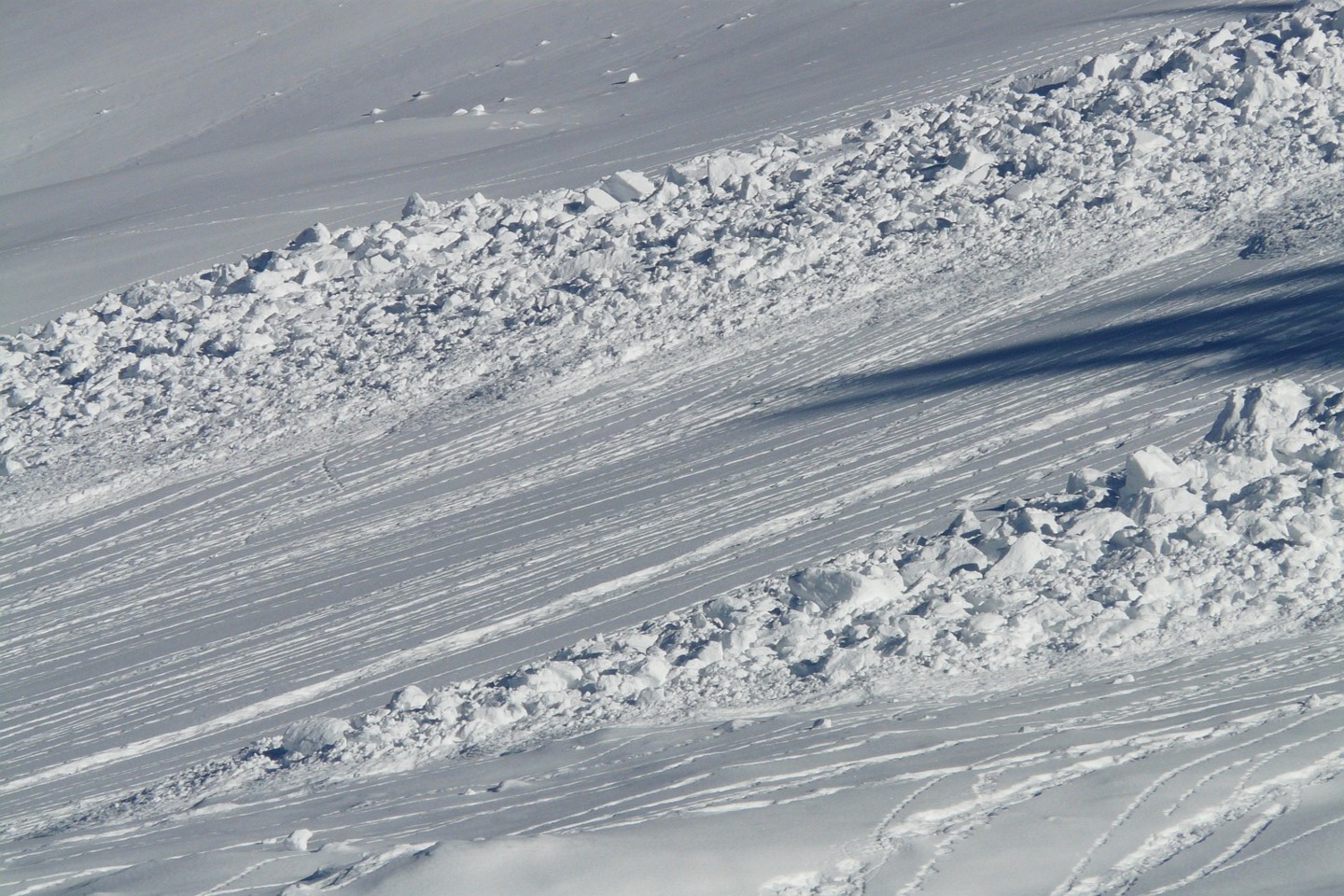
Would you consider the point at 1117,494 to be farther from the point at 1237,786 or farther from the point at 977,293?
the point at 977,293

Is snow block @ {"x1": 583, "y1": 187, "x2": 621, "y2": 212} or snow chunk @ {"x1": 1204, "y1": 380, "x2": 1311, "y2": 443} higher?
snow block @ {"x1": 583, "y1": 187, "x2": 621, "y2": 212}

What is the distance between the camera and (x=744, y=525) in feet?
20.5

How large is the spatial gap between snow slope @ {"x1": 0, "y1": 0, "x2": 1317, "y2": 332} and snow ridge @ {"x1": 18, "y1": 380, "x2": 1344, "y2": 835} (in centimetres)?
553

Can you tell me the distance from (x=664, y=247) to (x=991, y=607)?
420 centimetres

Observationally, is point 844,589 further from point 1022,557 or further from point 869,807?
point 869,807

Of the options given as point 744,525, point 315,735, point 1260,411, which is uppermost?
point 1260,411

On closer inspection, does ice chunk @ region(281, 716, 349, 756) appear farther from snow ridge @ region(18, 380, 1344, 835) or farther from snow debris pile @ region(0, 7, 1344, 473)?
snow debris pile @ region(0, 7, 1344, 473)

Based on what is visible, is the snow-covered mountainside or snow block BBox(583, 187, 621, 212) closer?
the snow-covered mountainside

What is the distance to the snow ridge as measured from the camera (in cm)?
497

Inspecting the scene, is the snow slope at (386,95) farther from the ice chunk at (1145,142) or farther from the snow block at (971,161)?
the ice chunk at (1145,142)

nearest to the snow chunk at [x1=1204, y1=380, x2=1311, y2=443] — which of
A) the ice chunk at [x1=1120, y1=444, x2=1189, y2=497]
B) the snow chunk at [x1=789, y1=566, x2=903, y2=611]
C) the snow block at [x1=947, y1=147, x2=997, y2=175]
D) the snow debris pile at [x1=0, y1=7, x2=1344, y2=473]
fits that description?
the ice chunk at [x1=1120, y1=444, x2=1189, y2=497]

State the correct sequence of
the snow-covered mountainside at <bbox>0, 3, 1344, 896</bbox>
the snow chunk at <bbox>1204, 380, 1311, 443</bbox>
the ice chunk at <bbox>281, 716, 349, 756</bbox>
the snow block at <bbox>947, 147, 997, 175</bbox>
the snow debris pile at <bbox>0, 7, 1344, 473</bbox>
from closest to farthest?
the snow-covered mountainside at <bbox>0, 3, 1344, 896</bbox> < the ice chunk at <bbox>281, 716, 349, 756</bbox> < the snow chunk at <bbox>1204, 380, 1311, 443</bbox> < the snow debris pile at <bbox>0, 7, 1344, 473</bbox> < the snow block at <bbox>947, 147, 997, 175</bbox>

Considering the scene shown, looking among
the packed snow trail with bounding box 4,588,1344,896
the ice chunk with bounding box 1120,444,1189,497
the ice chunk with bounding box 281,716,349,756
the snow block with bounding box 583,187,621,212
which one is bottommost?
the packed snow trail with bounding box 4,588,1344,896

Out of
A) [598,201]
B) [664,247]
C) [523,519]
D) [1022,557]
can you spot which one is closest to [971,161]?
[664,247]
